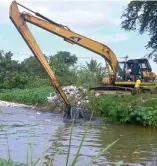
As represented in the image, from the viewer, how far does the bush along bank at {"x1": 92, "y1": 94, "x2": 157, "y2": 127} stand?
1616 centimetres

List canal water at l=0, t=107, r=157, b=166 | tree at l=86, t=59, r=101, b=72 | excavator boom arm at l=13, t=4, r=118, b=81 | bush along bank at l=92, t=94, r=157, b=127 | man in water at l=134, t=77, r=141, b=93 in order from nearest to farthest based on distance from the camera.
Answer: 1. canal water at l=0, t=107, r=157, b=166
2. bush along bank at l=92, t=94, r=157, b=127
3. excavator boom arm at l=13, t=4, r=118, b=81
4. man in water at l=134, t=77, r=141, b=93
5. tree at l=86, t=59, r=101, b=72

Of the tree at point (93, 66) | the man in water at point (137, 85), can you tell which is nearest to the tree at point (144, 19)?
the tree at point (93, 66)

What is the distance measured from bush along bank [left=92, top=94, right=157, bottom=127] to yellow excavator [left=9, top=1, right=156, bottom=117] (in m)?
2.71

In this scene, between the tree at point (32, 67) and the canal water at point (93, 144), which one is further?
the tree at point (32, 67)

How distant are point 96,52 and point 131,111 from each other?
704 centimetres

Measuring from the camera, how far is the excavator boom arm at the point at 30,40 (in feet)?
67.6

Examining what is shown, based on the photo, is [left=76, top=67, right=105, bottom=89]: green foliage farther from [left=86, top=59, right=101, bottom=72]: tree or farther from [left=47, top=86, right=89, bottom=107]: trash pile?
[left=47, top=86, right=89, bottom=107]: trash pile

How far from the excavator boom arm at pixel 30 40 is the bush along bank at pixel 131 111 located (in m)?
2.77

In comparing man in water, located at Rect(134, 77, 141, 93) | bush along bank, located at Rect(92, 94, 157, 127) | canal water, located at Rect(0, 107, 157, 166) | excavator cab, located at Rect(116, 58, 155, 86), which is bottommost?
canal water, located at Rect(0, 107, 157, 166)

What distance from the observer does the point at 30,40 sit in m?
20.7

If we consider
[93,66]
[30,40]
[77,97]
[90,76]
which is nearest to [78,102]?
[77,97]

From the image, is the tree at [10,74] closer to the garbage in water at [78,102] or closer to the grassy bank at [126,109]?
the garbage in water at [78,102]

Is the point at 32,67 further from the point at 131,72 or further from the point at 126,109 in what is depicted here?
the point at 126,109

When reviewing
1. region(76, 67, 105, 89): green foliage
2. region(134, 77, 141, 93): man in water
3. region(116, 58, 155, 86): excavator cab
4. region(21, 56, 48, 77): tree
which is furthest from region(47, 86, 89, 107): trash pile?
region(21, 56, 48, 77): tree
